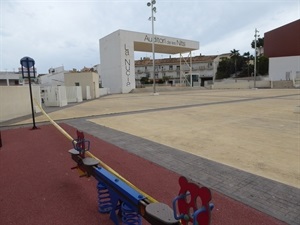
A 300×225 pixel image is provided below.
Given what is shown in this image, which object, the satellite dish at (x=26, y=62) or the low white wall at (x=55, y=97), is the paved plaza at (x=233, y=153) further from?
the low white wall at (x=55, y=97)

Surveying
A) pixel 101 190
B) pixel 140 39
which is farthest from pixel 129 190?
pixel 140 39

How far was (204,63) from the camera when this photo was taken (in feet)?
250

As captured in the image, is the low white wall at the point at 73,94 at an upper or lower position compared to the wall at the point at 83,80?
lower

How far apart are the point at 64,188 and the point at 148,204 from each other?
2.19 metres

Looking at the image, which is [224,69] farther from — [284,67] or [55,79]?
[55,79]

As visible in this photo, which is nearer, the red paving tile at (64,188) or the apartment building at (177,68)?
the red paving tile at (64,188)

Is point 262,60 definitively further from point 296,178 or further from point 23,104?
point 296,178

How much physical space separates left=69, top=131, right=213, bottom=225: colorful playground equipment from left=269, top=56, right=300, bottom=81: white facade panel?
187 ft

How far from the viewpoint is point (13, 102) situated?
13.1m

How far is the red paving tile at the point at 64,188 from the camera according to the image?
3.09 metres

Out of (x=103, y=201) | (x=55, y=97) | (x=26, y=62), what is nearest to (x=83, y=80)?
(x=55, y=97)

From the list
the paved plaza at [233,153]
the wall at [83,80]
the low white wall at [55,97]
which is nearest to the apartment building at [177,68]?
the wall at [83,80]

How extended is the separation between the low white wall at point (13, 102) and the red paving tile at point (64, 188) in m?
6.40

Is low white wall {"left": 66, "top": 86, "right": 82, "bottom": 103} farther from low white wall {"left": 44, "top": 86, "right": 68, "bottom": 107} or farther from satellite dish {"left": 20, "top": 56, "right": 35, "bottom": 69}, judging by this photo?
satellite dish {"left": 20, "top": 56, "right": 35, "bottom": 69}
